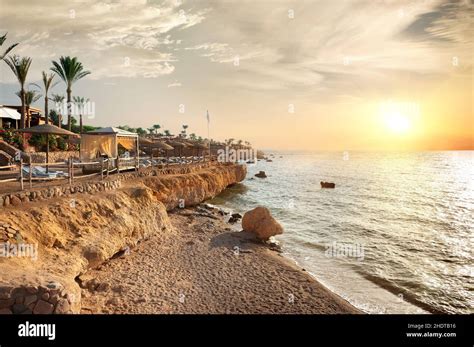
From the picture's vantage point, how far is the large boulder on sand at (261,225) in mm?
14727

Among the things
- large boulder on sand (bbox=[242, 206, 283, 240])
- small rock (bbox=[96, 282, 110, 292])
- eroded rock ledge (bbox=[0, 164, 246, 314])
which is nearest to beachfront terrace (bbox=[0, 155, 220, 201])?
eroded rock ledge (bbox=[0, 164, 246, 314])

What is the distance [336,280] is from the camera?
1110cm

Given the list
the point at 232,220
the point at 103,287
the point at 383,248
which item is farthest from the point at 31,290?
the point at 383,248

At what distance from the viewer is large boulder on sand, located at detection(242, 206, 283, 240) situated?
14.7m

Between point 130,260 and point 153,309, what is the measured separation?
3355mm

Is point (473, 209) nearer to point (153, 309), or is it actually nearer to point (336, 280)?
point (336, 280)

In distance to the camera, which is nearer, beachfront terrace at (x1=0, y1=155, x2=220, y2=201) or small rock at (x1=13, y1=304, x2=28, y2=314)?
small rock at (x1=13, y1=304, x2=28, y2=314)

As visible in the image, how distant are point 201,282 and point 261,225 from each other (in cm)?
620

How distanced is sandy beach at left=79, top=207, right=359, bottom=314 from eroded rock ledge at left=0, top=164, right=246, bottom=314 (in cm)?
72

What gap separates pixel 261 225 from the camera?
1486 cm

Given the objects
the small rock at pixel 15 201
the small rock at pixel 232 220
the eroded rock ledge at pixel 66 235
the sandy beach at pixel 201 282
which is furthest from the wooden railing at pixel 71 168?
the small rock at pixel 232 220

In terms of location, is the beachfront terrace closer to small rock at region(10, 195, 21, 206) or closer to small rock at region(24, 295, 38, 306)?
small rock at region(10, 195, 21, 206)

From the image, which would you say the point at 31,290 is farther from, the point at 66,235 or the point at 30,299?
the point at 66,235
